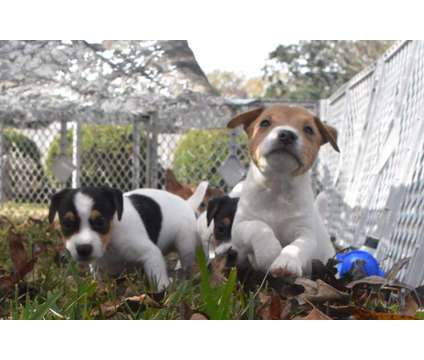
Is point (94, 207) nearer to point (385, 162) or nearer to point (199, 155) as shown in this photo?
point (385, 162)

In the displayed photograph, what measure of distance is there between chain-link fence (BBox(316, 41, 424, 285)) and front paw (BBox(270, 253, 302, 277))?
566 mm

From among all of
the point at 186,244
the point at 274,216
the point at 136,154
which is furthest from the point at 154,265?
the point at 136,154

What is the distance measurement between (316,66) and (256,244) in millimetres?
13294

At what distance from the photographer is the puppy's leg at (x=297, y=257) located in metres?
2.41

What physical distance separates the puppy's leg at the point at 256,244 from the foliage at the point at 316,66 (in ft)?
40.7

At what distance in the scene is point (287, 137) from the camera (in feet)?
8.41

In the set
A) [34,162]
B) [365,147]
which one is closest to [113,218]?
[365,147]

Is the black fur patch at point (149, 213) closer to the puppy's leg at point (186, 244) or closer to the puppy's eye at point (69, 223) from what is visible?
the puppy's leg at point (186, 244)

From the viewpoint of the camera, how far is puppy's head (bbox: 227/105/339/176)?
259 cm

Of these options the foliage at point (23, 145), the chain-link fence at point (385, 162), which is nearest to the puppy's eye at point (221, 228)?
the chain-link fence at point (385, 162)

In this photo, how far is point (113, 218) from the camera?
10.2 ft

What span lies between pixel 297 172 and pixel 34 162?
24.0 feet

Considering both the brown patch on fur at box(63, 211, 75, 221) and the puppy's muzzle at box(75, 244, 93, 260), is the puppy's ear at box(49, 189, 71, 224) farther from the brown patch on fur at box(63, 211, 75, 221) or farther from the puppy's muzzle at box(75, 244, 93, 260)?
the puppy's muzzle at box(75, 244, 93, 260)

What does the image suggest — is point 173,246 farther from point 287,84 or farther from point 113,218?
point 287,84
